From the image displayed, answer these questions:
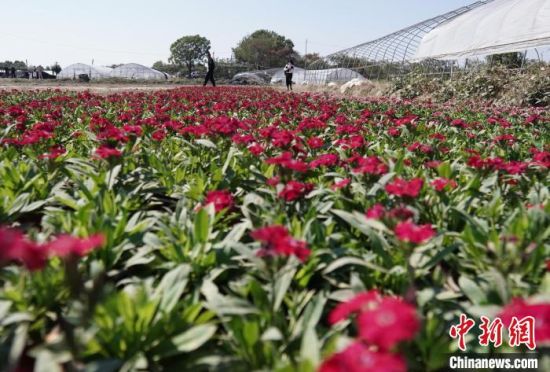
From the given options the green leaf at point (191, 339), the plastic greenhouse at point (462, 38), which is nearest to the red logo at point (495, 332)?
the green leaf at point (191, 339)

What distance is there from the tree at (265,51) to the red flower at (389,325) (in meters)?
101

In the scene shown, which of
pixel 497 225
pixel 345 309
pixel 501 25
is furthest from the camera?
pixel 501 25

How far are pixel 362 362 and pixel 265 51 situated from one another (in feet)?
345

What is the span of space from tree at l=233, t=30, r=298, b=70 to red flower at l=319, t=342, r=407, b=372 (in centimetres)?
10112

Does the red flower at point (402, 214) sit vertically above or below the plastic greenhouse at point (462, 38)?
Result: below

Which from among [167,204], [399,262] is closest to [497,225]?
[399,262]

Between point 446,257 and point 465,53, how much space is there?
1944 cm

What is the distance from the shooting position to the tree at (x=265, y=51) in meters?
101

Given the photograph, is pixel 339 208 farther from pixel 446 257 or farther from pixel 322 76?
pixel 322 76

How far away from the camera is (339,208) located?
3.36 metres

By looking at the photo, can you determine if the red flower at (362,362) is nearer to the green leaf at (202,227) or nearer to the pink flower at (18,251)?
the pink flower at (18,251)

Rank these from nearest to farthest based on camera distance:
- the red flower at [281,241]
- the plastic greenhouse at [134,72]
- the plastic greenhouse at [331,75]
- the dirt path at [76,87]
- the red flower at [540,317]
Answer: the red flower at [540,317] → the red flower at [281,241] → the dirt path at [76,87] → the plastic greenhouse at [331,75] → the plastic greenhouse at [134,72]

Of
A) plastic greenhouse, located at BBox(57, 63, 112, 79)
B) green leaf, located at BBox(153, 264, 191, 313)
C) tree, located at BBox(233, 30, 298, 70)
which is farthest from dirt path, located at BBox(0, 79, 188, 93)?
tree, located at BBox(233, 30, 298, 70)

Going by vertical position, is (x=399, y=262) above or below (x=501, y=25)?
below
